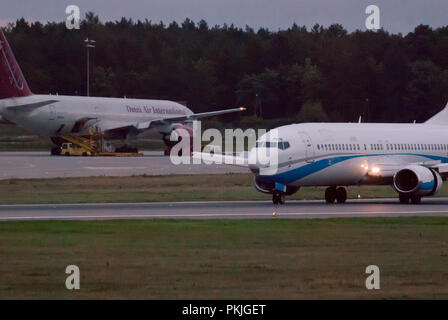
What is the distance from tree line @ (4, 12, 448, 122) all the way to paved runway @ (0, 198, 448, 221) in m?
46.7

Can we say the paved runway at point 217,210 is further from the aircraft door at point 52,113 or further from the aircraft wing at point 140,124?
the aircraft wing at point 140,124

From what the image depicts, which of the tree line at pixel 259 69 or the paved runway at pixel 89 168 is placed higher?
the tree line at pixel 259 69

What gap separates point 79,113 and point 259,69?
54.8 meters

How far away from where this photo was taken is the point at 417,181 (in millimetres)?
39188

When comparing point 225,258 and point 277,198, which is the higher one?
point 277,198

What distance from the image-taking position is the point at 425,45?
110 metres

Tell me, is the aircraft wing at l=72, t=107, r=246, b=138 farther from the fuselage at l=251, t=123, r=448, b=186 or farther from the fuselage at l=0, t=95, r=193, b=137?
the fuselage at l=251, t=123, r=448, b=186

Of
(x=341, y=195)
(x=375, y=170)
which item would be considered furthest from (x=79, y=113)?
(x=375, y=170)

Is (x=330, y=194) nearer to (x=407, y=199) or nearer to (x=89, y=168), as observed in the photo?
(x=407, y=199)

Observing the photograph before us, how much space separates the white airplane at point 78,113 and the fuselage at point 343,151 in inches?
1808

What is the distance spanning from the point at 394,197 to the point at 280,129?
712 cm

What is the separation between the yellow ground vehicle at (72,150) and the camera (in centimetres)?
8960

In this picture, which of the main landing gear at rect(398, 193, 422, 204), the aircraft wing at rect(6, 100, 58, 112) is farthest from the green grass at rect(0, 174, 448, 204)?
the aircraft wing at rect(6, 100, 58, 112)

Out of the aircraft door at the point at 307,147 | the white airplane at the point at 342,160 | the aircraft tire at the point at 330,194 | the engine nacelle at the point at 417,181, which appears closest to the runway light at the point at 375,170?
the white airplane at the point at 342,160
